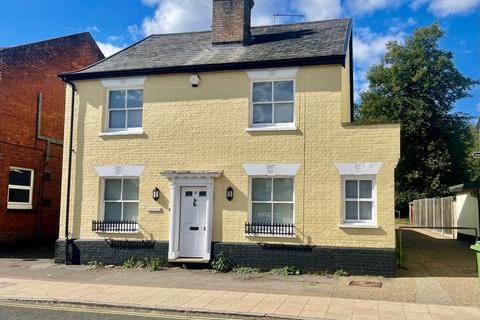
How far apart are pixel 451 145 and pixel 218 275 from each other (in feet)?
84.5

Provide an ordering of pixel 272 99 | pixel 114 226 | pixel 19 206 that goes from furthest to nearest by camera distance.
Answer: pixel 19 206 → pixel 114 226 → pixel 272 99

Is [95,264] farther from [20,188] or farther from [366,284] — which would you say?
[366,284]

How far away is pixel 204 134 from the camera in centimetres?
1400

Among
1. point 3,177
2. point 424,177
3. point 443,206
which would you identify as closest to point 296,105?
point 3,177

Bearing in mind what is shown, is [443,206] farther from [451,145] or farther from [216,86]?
[216,86]

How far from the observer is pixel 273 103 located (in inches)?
539

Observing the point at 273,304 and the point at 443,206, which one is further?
the point at 443,206

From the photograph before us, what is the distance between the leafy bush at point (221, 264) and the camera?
13172 mm

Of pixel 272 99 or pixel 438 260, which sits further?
pixel 438 260

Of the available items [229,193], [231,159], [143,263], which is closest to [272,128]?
[231,159]

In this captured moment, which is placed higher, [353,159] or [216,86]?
[216,86]

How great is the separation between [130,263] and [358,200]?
6.72 meters


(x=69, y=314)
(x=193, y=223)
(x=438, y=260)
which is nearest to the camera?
(x=69, y=314)

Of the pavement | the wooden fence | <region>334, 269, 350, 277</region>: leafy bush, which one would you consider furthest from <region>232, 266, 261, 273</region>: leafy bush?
the wooden fence
